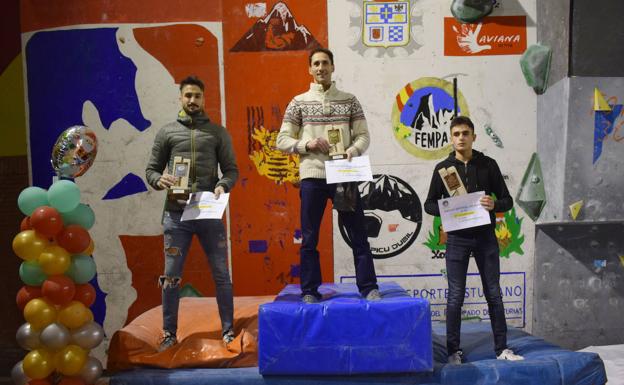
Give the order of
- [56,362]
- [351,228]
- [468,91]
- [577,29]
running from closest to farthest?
[56,362], [351,228], [577,29], [468,91]

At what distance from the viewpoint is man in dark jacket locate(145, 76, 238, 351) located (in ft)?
11.0

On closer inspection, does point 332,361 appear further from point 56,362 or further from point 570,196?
point 570,196

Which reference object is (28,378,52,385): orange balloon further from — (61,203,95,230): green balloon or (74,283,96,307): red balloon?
(61,203,95,230): green balloon

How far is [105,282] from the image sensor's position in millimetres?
4750

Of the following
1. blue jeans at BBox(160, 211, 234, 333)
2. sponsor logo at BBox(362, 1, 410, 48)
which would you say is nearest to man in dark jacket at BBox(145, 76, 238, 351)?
blue jeans at BBox(160, 211, 234, 333)

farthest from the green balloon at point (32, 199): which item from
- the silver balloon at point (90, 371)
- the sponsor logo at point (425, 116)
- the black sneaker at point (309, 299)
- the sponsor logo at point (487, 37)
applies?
the sponsor logo at point (487, 37)

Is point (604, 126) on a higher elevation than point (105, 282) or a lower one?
higher

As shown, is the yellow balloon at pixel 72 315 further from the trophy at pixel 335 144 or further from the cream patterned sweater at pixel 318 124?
the trophy at pixel 335 144

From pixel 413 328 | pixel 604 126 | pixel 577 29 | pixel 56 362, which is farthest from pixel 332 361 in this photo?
pixel 577 29

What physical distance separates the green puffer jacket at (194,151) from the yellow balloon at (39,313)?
0.90 m

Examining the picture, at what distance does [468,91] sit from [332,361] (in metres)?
2.81

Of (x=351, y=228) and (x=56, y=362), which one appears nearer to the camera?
(x=56, y=362)

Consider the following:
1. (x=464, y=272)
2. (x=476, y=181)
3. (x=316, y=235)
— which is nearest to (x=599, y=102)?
(x=476, y=181)

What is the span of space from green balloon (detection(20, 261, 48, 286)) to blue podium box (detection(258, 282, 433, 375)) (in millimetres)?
1362
